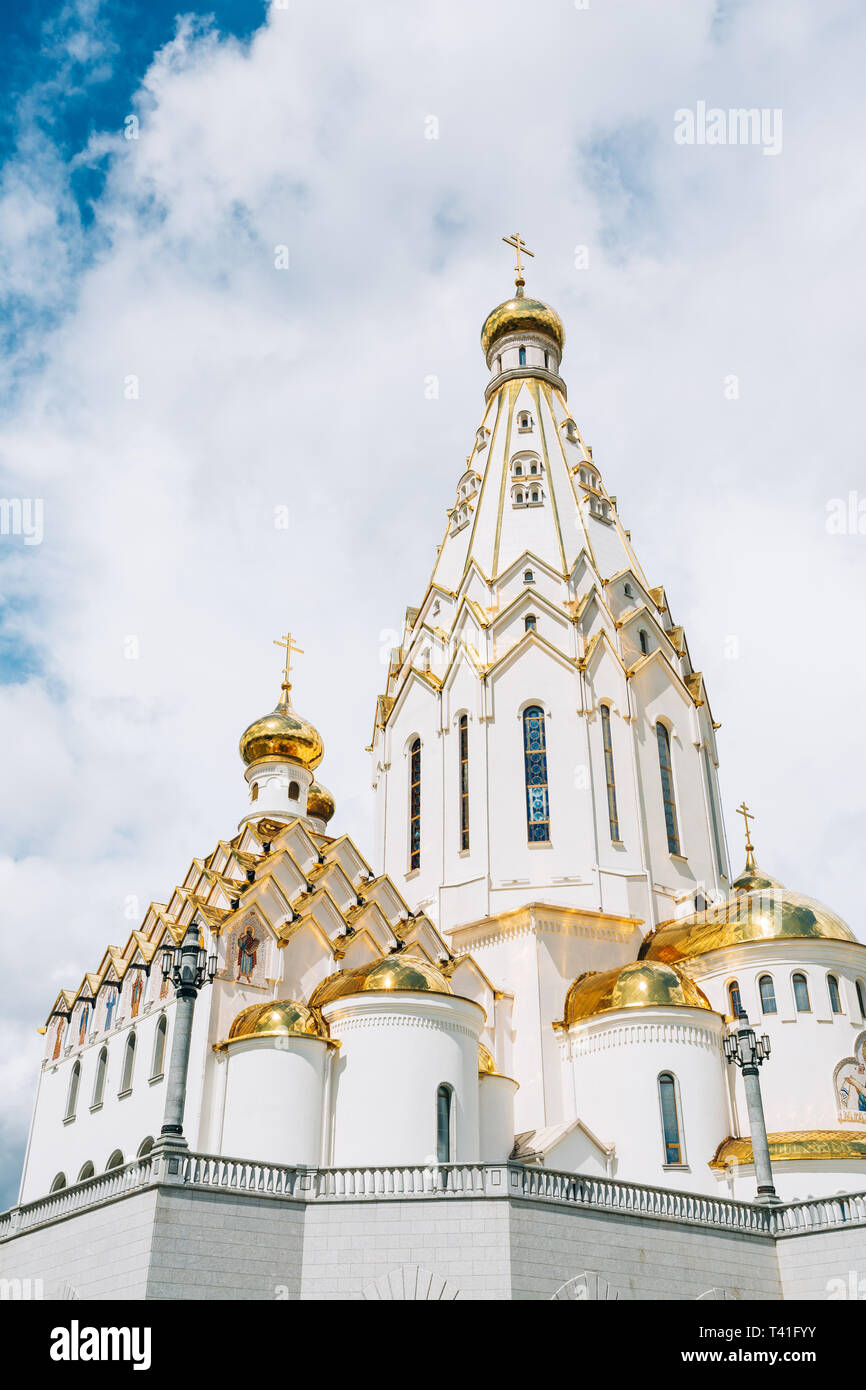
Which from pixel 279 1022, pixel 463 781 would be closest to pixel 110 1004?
pixel 279 1022

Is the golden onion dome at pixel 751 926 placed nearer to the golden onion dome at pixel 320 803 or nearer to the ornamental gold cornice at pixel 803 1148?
the ornamental gold cornice at pixel 803 1148

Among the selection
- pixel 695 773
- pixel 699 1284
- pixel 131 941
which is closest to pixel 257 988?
pixel 131 941

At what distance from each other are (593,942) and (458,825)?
184 inches

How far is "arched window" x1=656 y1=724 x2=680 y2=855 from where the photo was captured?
92.9 ft

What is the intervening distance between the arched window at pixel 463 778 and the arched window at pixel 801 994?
335 inches

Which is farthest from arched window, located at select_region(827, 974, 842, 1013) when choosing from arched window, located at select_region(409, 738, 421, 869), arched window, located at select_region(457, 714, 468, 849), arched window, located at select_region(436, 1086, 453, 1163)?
arched window, located at select_region(409, 738, 421, 869)

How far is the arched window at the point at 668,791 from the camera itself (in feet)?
92.9

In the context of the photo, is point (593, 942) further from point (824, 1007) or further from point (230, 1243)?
point (230, 1243)

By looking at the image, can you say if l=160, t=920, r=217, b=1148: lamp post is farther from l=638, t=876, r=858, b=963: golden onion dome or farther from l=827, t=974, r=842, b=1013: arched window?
l=827, t=974, r=842, b=1013: arched window

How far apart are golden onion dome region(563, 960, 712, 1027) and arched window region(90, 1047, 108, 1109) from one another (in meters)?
9.71

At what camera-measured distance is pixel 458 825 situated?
28.5 metres

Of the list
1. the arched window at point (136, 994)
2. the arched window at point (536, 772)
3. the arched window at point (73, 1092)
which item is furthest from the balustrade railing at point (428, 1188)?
the arched window at point (536, 772)

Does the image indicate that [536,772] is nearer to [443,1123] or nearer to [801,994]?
[801,994]

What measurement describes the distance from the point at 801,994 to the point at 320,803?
14.4 metres
